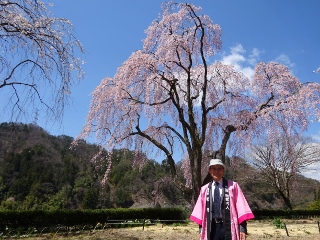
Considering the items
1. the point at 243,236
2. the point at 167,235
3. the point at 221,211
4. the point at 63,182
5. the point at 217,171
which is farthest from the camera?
the point at 63,182

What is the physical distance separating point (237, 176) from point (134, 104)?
1997 centimetres

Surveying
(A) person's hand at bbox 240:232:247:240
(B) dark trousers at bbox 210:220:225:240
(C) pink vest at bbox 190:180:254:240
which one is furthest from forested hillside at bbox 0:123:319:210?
(A) person's hand at bbox 240:232:247:240

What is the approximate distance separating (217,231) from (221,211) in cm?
19

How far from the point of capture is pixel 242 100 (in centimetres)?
1432

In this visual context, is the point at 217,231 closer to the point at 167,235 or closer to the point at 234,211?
the point at 234,211

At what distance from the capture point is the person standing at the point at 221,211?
2998 millimetres

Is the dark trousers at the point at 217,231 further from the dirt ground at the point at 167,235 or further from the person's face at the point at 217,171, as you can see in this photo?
the dirt ground at the point at 167,235

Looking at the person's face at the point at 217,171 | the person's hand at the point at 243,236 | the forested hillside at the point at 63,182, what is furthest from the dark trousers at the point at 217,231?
the forested hillside at the point at 63,182

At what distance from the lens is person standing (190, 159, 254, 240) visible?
3.00 meters

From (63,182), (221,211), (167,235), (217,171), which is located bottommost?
(167,235)

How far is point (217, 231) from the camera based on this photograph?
3.05 metres

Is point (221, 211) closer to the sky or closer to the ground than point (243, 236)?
closer to the sky

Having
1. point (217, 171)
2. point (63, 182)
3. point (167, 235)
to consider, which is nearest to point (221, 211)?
point (217, 171)

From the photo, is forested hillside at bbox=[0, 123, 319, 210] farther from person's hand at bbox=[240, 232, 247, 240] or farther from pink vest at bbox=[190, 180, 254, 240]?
person's hand at bbox=[240, 232, 247, 240]
